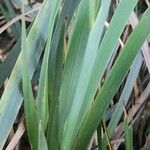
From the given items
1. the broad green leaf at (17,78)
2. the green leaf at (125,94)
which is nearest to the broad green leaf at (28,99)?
the broad green leaf at (17,78)

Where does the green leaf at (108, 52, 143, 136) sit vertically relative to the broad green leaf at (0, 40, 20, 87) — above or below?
below

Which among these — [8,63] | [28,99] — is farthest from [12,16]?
[28,99]

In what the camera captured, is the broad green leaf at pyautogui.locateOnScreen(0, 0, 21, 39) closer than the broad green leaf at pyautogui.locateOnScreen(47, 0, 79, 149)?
No

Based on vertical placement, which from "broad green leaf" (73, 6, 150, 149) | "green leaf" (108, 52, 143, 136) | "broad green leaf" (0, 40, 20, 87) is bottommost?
"green leaf" (108, 52, 143, 136)

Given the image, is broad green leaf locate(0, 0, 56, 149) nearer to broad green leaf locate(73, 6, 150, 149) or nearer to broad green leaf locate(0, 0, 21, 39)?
broad green leaf locate(73, 6, 150, 149)

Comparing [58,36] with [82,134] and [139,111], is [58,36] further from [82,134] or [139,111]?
[139,111]

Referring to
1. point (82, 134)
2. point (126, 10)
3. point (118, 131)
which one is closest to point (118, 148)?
point (118, 131)

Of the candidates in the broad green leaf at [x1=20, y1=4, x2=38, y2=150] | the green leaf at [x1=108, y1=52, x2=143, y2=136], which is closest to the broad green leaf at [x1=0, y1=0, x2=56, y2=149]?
the broad green leaf at [x1=20, y1=4, x2=38, y2=150]
